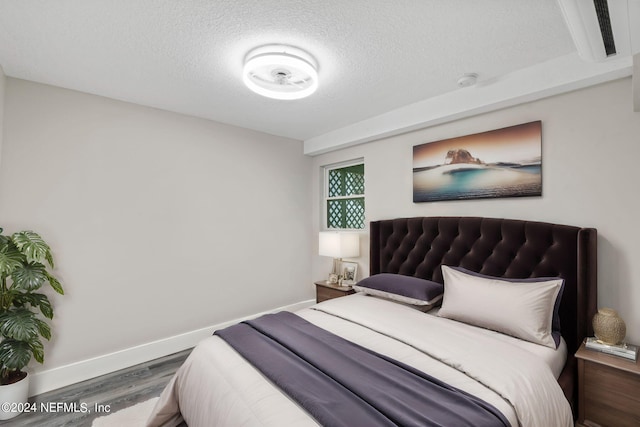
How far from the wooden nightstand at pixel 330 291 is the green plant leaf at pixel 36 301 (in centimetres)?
→ 242

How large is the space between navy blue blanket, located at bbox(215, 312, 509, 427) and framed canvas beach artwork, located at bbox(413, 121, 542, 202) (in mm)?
1734

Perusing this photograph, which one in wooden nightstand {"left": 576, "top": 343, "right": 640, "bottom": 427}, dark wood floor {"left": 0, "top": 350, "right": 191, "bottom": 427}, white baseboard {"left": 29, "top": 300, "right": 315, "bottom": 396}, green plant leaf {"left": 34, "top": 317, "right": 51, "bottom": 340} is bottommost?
dark wood floor {"left": 0, "top": 350, "right": 191, "bottom": 427}

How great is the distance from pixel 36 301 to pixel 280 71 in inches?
95.0

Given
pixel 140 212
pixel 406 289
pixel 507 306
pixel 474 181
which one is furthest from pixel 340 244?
pixel 140 212

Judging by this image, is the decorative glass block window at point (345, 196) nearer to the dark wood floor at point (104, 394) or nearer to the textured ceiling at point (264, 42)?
the textured ceiling at point (264, 42)

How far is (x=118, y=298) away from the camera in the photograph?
2725 millimetres

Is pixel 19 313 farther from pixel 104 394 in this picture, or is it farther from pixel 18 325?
pixel 104 394

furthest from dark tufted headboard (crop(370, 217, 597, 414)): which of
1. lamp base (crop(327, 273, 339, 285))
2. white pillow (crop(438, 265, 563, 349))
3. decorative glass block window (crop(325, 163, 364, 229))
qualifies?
decorative glass block window (crop(325, 163, 364, 229))

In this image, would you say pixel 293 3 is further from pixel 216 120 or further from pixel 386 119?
pixel 216 120

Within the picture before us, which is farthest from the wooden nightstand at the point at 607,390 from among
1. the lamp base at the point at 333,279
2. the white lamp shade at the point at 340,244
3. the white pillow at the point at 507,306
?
the lamp base at the point at 333,279

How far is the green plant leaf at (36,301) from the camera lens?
2.15 m

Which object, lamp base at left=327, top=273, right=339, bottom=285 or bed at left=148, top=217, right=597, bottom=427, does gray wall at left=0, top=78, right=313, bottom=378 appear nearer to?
lamp base at left=327, top=273, right=339, bottom=285

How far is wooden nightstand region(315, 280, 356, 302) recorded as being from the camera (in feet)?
10.8

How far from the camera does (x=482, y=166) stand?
8.42 ft
